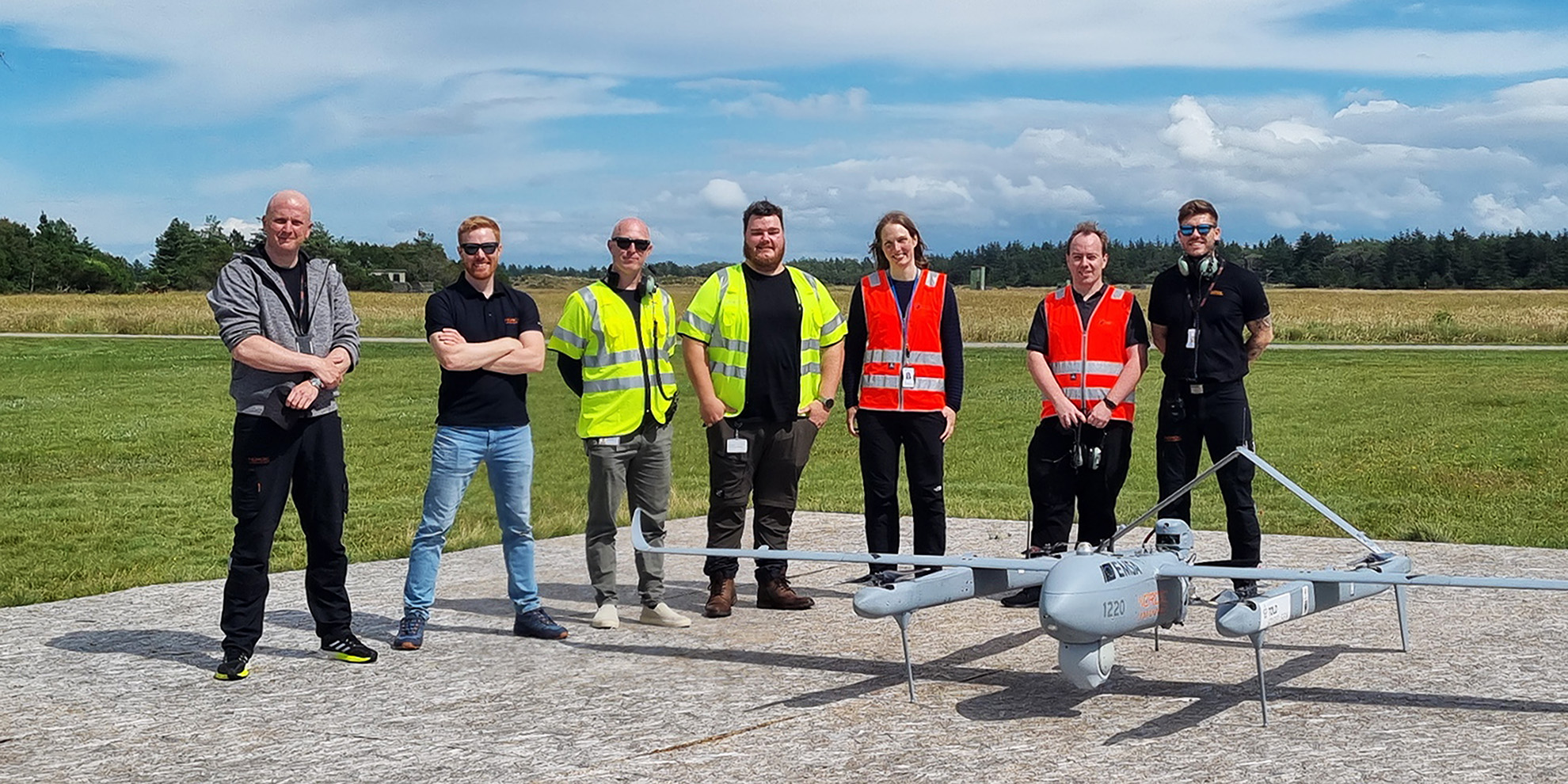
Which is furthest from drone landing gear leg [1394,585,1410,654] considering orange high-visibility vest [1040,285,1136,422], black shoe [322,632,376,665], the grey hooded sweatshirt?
the grey hooded sweatshirt

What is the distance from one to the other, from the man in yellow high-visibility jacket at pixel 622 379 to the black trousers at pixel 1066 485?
1.95m

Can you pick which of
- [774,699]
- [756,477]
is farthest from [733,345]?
[774,699]

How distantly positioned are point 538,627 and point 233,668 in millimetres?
1400

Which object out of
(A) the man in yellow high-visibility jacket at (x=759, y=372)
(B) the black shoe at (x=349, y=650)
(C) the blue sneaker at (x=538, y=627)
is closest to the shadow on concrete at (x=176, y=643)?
(B) the black shoe at (x=349, y=650)

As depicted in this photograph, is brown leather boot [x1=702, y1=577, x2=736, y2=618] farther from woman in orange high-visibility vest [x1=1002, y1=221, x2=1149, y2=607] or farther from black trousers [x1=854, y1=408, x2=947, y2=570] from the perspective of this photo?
woman in orange high-visibility vest [x1=1002, y1=221, x2=1149, y2=607]

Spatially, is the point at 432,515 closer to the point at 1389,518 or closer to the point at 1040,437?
the point at 1040,437

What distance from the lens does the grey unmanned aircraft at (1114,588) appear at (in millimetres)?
5078

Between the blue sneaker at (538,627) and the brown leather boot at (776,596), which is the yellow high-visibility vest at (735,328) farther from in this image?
the blue sneaker at (538,627)

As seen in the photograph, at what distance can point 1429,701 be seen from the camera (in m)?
5.41

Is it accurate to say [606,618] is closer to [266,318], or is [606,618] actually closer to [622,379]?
[622,379]

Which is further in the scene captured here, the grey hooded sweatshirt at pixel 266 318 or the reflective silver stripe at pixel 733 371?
the reflective silver stripe at pixel 733 371

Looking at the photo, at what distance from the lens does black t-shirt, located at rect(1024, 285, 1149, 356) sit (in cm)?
707

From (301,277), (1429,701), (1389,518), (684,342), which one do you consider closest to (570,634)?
(684,342)

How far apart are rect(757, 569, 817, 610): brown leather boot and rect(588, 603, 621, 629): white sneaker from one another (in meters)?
0.85
